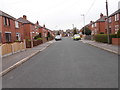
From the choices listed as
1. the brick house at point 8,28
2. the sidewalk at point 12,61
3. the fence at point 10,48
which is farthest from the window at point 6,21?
the sidewalk at point 12,61

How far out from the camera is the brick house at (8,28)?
2238 centimetres

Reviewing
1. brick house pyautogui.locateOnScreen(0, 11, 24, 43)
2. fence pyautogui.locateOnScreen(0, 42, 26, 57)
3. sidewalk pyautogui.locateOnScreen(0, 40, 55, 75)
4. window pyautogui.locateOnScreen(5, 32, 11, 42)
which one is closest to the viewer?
sidewalk pyautogui.locateOnScreen(0, 40, 55, 75)

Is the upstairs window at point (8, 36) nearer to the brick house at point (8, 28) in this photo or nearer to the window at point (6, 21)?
the brick house at point (8, 28)

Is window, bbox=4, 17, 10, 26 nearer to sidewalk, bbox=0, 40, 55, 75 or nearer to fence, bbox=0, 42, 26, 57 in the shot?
fence, bbox=0, 42, 26, 57

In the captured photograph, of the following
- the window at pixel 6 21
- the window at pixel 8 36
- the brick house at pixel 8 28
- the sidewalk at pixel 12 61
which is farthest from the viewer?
the window at pixel 8 36

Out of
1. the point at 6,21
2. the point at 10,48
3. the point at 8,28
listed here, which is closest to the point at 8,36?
the point at 8,28

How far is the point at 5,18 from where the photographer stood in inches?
948

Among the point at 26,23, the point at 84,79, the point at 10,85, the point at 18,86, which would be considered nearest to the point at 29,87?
the point at 18,86

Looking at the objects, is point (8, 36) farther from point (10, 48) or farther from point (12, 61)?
point (12, 61)

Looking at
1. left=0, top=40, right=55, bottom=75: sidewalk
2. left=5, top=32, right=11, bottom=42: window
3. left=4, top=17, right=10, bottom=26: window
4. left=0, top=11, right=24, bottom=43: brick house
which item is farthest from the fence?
left=4, top=17, right=10, bottom=26: window

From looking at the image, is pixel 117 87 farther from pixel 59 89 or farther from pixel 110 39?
pixel 110 39

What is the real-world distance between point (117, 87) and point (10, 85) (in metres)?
3.68

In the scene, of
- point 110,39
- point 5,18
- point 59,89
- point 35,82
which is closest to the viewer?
point 59,89

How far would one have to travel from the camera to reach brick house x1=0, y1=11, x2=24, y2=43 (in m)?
22.4
